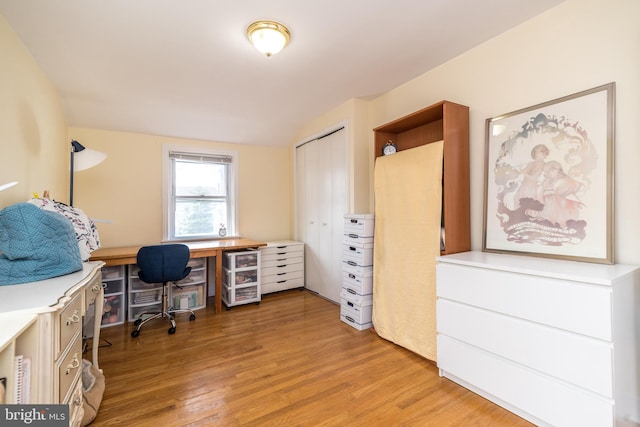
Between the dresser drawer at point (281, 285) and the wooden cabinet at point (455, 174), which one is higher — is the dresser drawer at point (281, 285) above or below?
below

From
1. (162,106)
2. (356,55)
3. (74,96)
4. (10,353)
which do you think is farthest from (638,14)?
(74,96)

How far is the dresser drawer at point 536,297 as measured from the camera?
132 centimetres

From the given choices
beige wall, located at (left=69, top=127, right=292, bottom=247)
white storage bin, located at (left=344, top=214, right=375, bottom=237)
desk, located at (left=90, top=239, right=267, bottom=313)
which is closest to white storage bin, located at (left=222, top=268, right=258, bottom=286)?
desk, located at (left=90, top=239, right=267, bottom=313)

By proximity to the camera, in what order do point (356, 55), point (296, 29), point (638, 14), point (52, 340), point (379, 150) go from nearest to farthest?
point (52, 340), point (638, 14), point (296, 29), point (356, 55), point (379, 150)

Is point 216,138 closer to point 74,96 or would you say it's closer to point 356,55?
point 74,96

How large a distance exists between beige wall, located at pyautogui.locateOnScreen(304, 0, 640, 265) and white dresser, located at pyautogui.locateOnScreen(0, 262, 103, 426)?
2644mm

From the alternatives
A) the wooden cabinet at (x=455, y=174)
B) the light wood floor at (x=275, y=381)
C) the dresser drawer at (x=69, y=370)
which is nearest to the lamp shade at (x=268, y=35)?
the wooden cabinet at (x=455, y=174)

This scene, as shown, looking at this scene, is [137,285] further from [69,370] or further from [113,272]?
[69,370]

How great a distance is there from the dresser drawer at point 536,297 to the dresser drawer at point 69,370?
86.0 inches

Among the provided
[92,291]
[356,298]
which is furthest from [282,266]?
[92,291]

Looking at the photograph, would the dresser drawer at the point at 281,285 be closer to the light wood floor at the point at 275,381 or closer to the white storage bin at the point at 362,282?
the light wood floor at the point at 275,381

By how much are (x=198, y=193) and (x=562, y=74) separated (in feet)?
13.5

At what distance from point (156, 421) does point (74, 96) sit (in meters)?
3.21

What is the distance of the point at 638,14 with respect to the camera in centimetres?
153
